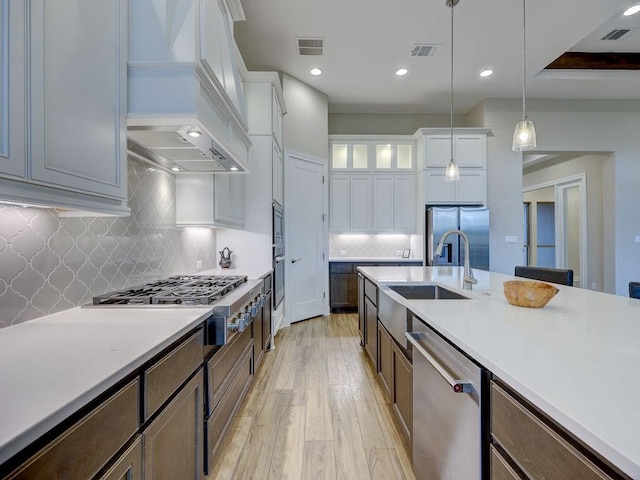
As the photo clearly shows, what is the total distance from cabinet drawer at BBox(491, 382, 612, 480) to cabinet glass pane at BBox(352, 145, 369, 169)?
4.71 metres

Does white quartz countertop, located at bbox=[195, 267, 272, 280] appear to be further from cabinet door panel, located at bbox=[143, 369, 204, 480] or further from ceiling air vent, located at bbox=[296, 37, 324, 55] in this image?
ceiling air vent, located at bbox=[296, 37, 324, 55]

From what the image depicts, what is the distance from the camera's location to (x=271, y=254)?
3.30 m

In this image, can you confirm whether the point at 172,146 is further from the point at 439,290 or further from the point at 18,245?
the point at 439,290

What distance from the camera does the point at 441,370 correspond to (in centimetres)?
108

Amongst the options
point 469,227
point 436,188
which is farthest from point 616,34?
point 469,227

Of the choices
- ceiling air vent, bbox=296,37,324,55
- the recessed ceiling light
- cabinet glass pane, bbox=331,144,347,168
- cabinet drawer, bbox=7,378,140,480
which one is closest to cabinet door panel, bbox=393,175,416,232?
cabinet glass pane, bbox=331,144,347,168

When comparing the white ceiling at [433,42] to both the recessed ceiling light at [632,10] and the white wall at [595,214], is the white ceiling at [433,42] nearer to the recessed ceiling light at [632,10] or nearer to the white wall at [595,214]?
the recessed ceiling light at [632,10]

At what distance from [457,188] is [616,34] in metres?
2.47

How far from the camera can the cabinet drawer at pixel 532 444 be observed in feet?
1.90

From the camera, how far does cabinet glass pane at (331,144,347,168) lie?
17.1 feet

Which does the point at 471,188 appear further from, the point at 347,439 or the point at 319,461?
the point at 319,461

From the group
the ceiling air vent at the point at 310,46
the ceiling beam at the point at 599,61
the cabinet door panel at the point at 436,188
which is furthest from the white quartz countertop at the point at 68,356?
the ceiling beam at the point at 599,61

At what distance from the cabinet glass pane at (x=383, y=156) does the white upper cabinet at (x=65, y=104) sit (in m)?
4.41

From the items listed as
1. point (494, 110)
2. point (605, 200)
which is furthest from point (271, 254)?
point (605, 200)
